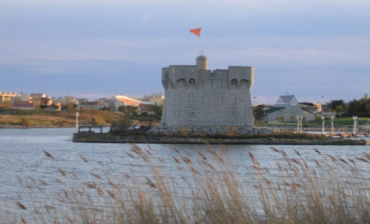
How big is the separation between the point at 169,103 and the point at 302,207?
27190 millimetres

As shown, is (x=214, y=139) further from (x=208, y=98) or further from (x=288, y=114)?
(x=288, y=114)

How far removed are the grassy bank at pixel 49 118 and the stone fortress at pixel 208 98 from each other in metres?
35.3

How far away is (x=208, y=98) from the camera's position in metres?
33.7

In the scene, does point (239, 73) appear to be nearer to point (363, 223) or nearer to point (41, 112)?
point (363, 223)

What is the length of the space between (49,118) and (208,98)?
3982 cm

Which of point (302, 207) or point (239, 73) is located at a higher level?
point (239, 73)

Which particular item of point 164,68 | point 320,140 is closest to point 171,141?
point 164,68

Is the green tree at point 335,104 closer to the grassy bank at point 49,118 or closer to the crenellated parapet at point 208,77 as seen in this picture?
the grassy bank at point 49,118

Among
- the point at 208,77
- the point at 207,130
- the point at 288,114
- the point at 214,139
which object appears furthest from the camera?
the point at 288,114

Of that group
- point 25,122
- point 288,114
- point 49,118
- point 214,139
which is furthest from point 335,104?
point 214,139

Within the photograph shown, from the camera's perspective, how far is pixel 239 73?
33688 mm

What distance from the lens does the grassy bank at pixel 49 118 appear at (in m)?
66.6

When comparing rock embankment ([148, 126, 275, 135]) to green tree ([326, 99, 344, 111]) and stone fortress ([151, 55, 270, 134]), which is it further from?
green tree ([326, 99, 344, 111])

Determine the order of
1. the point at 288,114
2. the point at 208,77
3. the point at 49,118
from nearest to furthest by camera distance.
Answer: the point at 208,77 → the point at 49,118 → the point at 288,114
